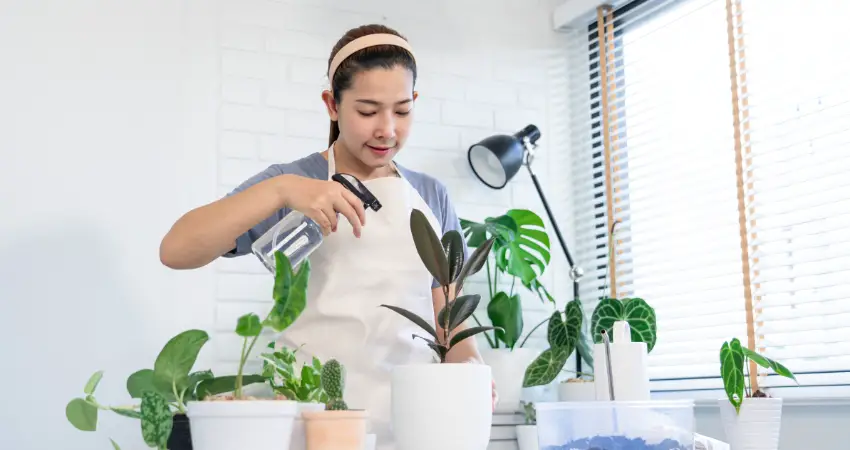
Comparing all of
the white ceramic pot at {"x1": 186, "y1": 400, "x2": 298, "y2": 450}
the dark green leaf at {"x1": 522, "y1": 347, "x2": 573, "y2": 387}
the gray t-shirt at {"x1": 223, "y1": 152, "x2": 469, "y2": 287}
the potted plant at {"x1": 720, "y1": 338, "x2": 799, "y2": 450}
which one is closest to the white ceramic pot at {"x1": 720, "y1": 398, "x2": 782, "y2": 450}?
the potted plant at {"x1": 720, "y1": 338, "x2": 799, "y2": 450}

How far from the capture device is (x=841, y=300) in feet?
7.86

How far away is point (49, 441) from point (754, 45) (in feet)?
7.55

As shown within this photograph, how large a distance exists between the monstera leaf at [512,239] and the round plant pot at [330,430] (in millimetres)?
1877

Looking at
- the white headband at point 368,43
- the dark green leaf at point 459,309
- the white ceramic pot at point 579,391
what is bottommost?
the white ceramic pot at point 579,391

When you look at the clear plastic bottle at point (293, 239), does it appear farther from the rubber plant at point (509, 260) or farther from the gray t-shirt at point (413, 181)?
the rubber plant at point (509, 260)

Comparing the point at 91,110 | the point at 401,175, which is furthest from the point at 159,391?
the point at 91,110

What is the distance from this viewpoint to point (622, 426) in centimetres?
105

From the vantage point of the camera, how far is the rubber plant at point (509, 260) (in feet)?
9.28

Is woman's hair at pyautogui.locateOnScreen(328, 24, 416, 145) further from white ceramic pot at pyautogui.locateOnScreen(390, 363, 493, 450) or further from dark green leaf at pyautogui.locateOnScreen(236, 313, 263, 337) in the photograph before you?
dark green leaf at pyautogui.locateOnScreen(236, 313, 263, 337)

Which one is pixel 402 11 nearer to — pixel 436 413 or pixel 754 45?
pixel 754 45

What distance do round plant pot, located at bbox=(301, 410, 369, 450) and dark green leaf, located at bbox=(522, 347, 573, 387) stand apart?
5.60ft

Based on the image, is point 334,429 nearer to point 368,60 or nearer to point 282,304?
point 282,304

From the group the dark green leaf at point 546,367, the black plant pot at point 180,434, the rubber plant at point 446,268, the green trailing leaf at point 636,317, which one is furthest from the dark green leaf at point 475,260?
the dark green leaf at point 546,367

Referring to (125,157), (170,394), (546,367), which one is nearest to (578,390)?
(546,367)
